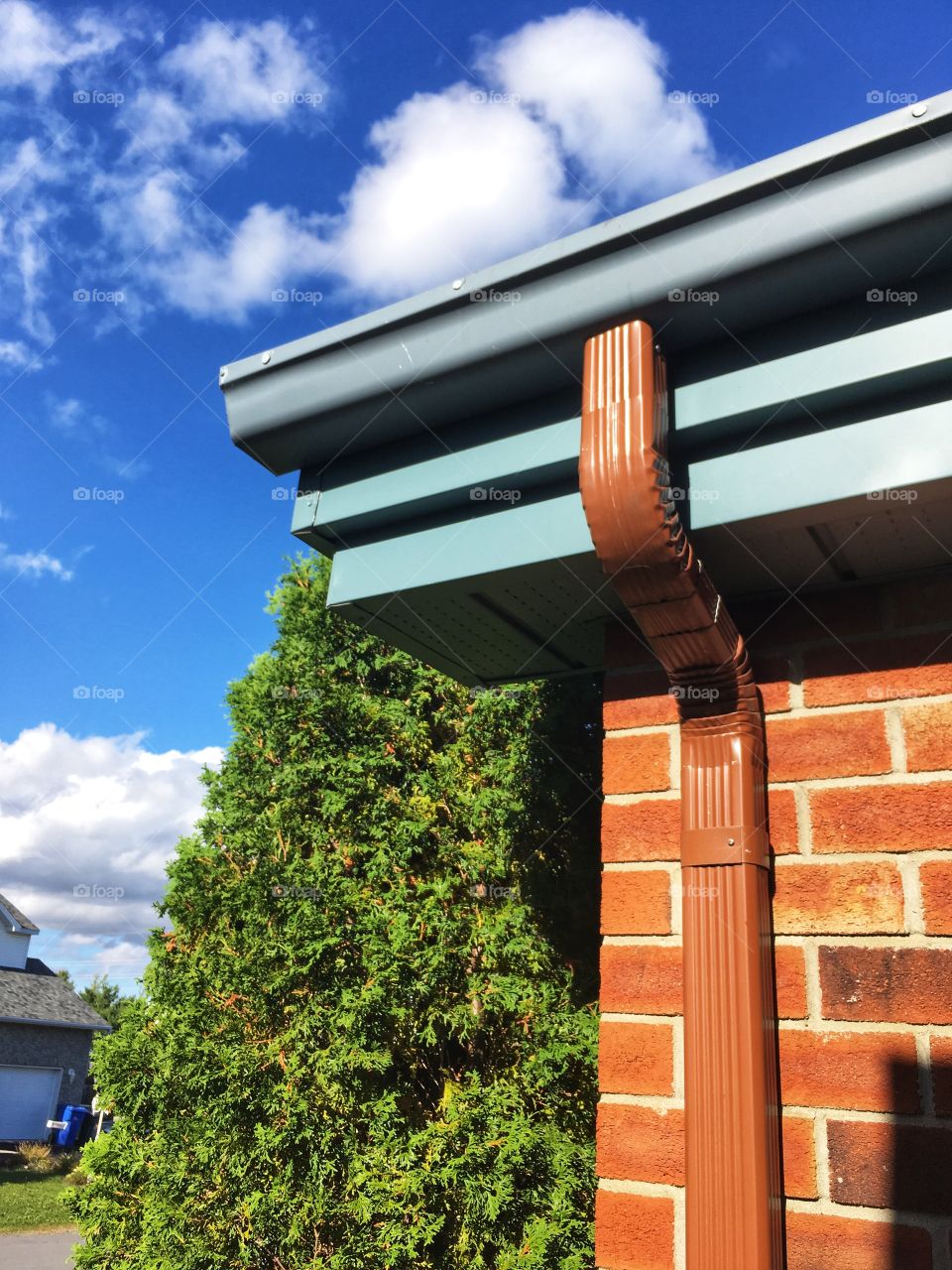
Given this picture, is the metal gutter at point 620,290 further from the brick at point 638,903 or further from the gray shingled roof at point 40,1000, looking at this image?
the gray shingled roof at point 40,1000

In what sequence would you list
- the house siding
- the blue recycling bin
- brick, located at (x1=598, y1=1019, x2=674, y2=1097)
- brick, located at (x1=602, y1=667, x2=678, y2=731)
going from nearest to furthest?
brick, located at (x1=598, y1=1019, x2=674, y2=1097) < brick, located at (x1=602, y1=667, x2=678, y2=731) < the blue recycling bin < the house siding

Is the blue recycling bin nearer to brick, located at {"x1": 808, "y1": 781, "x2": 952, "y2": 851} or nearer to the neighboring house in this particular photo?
the neighboring house

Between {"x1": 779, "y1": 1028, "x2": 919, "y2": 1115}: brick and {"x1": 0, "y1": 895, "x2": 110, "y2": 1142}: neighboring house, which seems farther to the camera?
{"x1": 0, "y1": 895, "x2": 110, "y2": 1142}: neighboring house

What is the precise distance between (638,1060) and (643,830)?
1.27 feet

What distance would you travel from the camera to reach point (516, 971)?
5.70 meters

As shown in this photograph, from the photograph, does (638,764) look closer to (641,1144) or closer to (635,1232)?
(641,1144)

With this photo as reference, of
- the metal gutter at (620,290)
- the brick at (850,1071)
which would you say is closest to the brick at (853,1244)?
the brick at (850,1071)

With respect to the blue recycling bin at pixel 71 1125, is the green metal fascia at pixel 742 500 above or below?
above

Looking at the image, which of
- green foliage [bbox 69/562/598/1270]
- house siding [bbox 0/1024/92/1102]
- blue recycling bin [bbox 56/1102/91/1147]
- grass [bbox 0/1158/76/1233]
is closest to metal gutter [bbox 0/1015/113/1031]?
house siding [bbox 0/1024/92/1102]

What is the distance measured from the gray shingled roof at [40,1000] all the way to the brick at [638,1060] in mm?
25895

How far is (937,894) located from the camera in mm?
1414

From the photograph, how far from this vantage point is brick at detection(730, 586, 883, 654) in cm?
166

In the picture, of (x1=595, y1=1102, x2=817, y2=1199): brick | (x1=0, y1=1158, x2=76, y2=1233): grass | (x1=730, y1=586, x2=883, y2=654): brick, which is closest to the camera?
(x1=595, y1=1102, x2=817, y2=1199): brick

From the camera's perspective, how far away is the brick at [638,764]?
5.68ft
